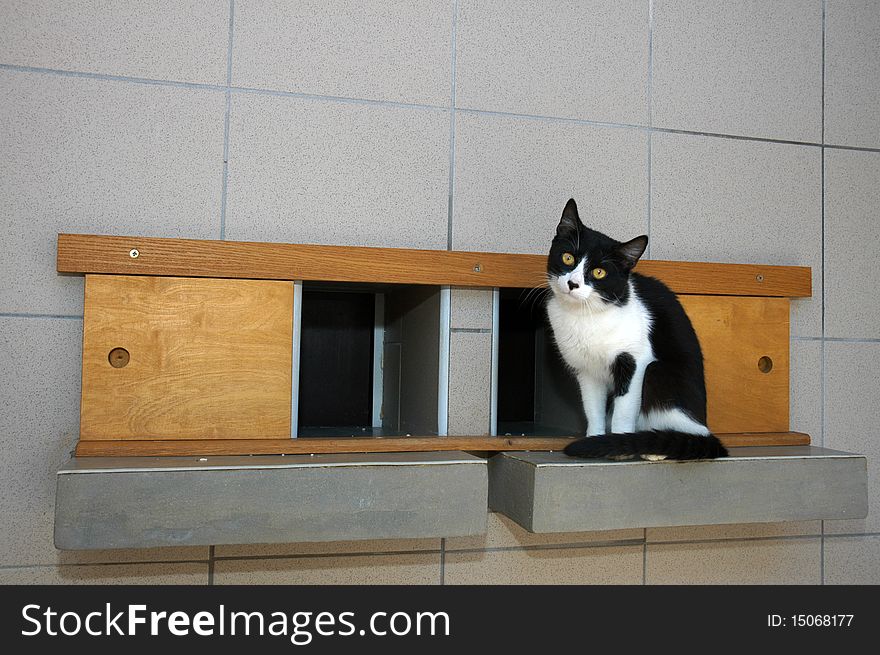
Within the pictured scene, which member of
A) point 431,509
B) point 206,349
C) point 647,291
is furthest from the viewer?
point 647,291

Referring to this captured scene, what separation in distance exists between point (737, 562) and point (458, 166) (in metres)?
1.42

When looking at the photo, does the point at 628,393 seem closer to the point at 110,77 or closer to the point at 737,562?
the point at 737,562

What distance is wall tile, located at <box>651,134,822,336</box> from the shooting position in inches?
84.2

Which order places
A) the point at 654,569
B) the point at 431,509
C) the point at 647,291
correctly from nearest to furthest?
the point at 431,509
the point at 647,291
the point at 654,569

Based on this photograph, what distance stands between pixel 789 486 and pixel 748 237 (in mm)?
780

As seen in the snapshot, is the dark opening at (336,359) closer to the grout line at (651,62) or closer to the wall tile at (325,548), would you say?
the wall tile at (325,548)

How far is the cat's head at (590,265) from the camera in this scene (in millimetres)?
Answer: 1675

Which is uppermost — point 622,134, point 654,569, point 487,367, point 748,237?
point 622,134

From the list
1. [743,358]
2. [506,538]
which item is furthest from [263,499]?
[743,358]

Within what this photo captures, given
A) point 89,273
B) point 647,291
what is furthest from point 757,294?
point 89,273

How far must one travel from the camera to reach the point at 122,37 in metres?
1.79

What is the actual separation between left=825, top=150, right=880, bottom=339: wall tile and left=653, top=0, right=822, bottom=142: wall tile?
0.53 ft

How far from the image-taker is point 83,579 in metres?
1.74

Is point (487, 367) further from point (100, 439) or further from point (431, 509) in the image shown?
point (100, 439)
